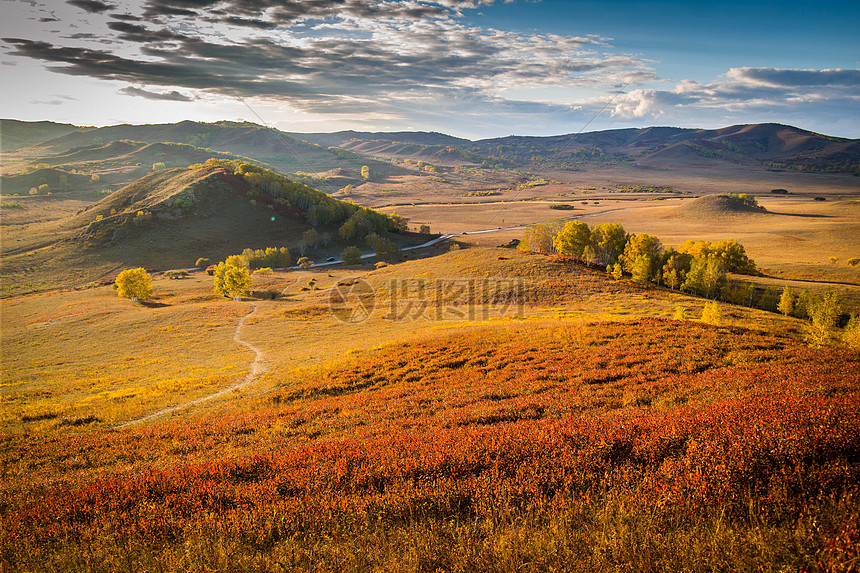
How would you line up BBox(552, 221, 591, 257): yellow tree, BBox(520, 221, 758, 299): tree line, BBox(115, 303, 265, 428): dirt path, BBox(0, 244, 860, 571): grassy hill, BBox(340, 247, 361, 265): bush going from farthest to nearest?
1. BBox(340, 247, 361, 265): bush
2. BBox(552, 221, 591, 257): yellow tree
3. BBox(520, 221, 758, 299): tree line
4. BBox(115, 303, 265, 428): dirt path
5. BBox(0, 244, 860, 571): grassy hill

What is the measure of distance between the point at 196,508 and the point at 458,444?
18.1 ft

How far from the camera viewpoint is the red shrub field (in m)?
5.03

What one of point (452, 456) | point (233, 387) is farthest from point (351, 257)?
point (452, 456)

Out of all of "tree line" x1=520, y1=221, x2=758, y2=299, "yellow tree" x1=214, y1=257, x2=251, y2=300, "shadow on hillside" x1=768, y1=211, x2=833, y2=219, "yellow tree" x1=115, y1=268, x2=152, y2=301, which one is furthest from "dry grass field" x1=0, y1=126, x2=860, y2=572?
"shadow on hillside" x1=768, y1=211, x2=833, y2=219

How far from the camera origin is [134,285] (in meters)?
77.9

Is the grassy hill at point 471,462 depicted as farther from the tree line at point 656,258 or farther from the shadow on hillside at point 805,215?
the shadow on hillside at point 805,215

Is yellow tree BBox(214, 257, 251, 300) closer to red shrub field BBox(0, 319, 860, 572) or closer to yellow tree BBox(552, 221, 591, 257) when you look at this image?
red shrub field BBox(0, 319, 860, 572)

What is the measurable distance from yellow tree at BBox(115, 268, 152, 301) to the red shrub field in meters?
79.8

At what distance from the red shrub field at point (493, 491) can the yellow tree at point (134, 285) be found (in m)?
79.8

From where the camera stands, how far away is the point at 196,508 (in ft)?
23.7

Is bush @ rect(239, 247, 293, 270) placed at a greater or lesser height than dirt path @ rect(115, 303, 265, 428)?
greater

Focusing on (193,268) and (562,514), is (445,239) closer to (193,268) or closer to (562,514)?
(193,268)

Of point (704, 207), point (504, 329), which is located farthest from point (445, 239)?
point (704, 207)

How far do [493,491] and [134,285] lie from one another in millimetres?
95894
